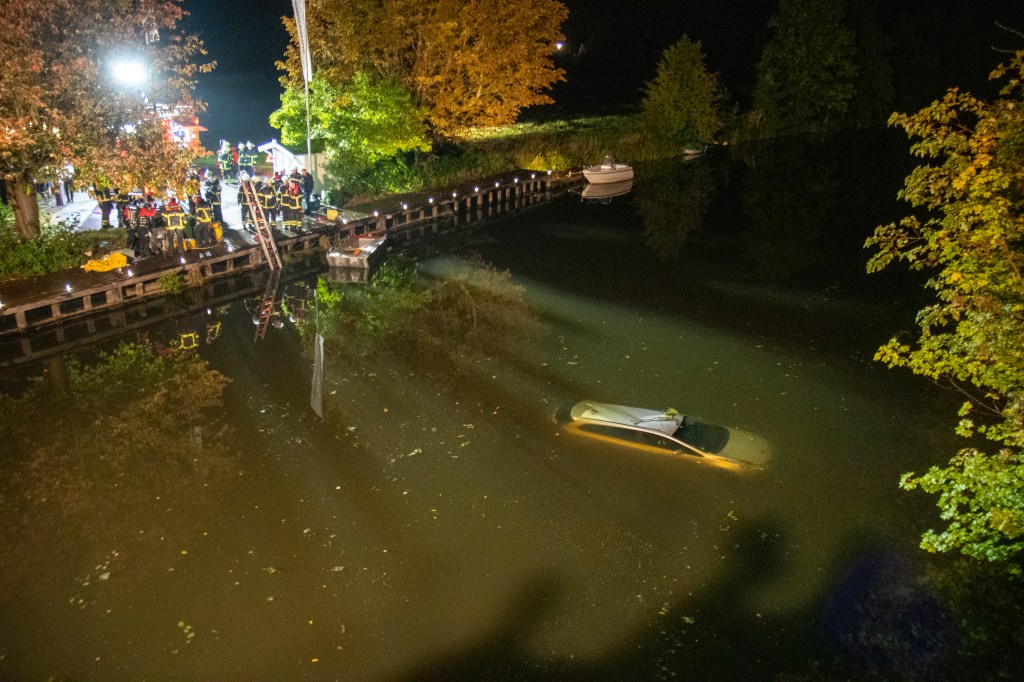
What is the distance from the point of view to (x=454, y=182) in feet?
127

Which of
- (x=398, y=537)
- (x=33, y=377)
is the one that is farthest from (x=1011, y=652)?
(x=33, y=377)

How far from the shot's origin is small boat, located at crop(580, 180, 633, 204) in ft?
130

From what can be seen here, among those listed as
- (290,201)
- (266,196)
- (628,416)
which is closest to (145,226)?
(266,196)

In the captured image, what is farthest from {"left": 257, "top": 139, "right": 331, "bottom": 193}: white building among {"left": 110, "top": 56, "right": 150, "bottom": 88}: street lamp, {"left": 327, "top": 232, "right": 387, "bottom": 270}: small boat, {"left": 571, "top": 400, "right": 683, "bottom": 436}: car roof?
{"left": 571, "top": 400, "right": 683, "bottom": 436}: car roof

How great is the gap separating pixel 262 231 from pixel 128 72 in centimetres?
616

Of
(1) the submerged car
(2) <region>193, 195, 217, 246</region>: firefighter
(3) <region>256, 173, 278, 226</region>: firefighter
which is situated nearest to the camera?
(1) the submerged car

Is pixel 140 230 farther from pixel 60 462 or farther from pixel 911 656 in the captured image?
pixel 911 656

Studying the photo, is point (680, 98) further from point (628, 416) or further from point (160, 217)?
point (628, 416)

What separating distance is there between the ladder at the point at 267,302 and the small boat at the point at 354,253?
188cm

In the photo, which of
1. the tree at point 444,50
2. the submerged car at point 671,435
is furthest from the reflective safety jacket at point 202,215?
the submerged car at point 671,435

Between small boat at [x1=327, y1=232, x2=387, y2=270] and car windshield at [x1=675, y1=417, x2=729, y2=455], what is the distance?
14.2m

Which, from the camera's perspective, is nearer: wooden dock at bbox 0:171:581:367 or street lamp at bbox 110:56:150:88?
wooden dock at bbox 0:171:581:367

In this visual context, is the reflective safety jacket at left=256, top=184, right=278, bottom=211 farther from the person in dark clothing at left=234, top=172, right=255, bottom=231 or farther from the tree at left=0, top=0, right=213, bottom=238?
the tree at left=0, top=0, right=213, bottom=238

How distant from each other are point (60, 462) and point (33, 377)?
4581mm
